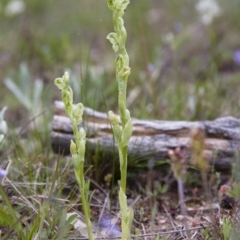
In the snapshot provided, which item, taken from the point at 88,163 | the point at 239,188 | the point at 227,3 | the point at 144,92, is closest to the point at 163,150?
the point at 88,163

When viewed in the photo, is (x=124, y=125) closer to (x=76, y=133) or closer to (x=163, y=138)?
(x=76, y=133)

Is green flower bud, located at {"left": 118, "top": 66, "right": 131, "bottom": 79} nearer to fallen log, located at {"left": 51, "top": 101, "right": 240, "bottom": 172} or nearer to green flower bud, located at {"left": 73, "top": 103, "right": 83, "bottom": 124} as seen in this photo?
green flower bud, located at {"left": 73, "top": 103, "right": 83, "bottom": 124}

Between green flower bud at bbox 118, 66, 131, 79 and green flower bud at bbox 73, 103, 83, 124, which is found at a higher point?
green flower bud at bbox 118, 66, 131, 79

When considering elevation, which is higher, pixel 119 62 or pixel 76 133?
pixel 119 62

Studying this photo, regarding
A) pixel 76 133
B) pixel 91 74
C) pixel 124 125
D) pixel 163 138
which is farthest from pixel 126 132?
pixel 91 74

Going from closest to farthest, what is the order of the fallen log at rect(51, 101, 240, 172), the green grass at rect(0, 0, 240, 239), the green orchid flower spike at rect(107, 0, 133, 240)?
the green orchid flower spike at rect(107, 0, 133, 240)
the green grass at rect(0, 0, 240, 239)
the fallen log at rect(51, 101, 240, 172)

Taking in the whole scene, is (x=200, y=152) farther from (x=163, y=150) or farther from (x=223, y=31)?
(x=223, y=31)

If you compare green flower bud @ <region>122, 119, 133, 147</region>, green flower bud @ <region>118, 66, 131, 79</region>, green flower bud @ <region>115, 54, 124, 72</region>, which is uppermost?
green flower bud @ <region>115, 54, 124, 72</region>

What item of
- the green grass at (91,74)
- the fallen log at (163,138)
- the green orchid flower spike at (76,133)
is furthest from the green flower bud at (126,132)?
the fallen log at (163,138)

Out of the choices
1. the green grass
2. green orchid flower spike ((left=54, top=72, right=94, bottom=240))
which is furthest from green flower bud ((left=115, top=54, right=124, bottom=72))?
the green grass
